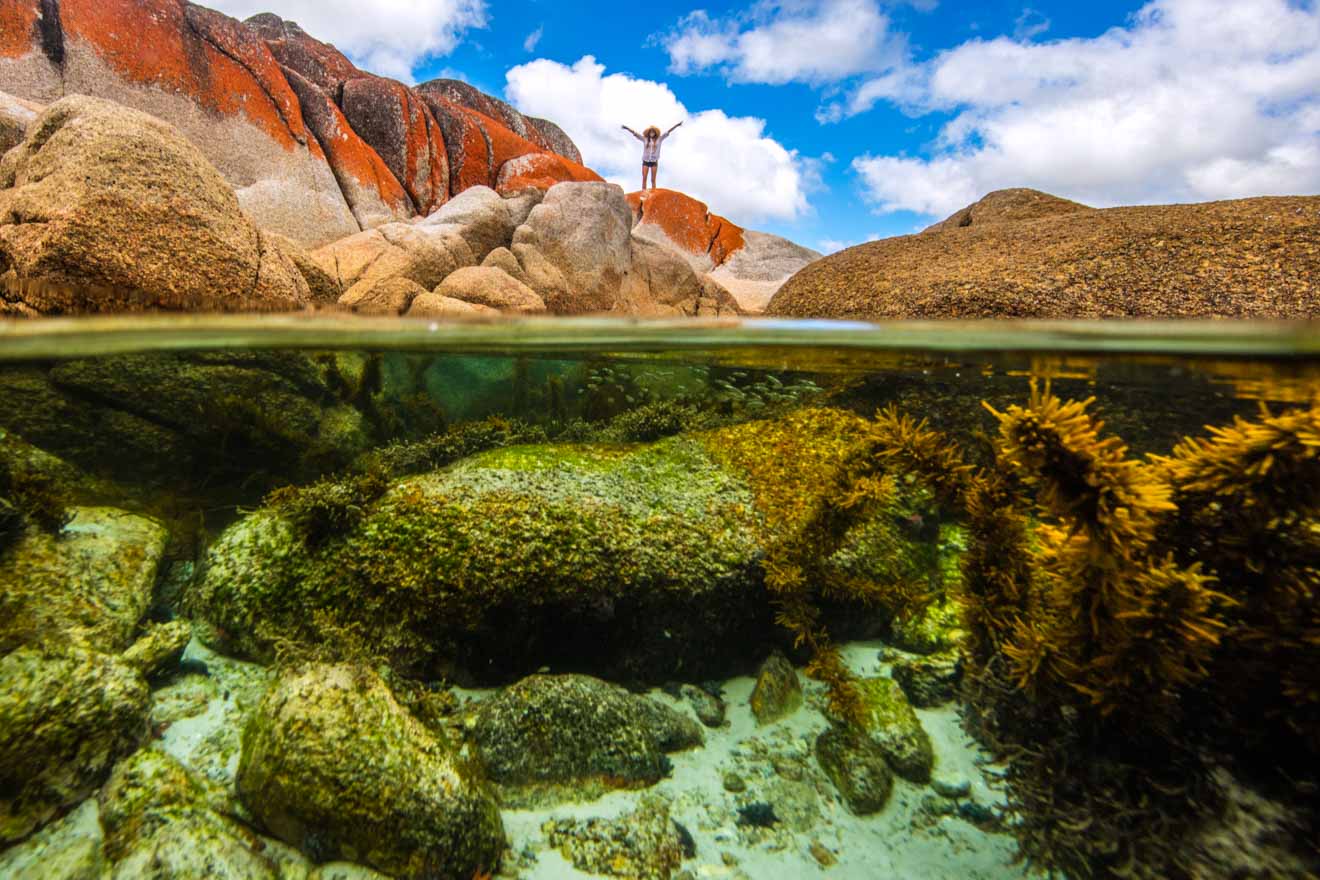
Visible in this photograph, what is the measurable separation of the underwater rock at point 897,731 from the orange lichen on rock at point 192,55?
1592 centimetres

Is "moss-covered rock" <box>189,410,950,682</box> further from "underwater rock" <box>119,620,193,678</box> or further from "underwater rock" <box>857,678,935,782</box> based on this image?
"underwater rock" <box>857,678,935,782</box>

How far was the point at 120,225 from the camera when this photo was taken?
18.0 feet

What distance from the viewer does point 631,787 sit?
4.25 meters

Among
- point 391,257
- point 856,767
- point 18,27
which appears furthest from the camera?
point 391,257

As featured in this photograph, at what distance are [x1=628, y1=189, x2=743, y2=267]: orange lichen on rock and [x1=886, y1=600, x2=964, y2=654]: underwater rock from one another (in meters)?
17.6

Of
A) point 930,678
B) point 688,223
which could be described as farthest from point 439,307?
point 688,223

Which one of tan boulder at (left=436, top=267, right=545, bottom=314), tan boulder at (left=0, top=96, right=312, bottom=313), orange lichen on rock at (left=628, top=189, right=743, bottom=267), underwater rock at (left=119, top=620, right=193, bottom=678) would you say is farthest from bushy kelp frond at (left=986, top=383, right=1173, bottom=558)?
orange lichen on rock at (left=628, top=189, right=743, bottom=267)

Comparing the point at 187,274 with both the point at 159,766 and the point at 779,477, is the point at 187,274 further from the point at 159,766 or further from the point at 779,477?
the point at 779,477

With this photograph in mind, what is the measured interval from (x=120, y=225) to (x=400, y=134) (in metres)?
11.9

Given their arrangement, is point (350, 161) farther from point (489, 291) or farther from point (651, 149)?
point (651, 149)

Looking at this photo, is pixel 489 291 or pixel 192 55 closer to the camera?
pixel 489 291

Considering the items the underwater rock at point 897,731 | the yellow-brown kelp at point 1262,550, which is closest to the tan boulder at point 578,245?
the underwater rock at point 897,731

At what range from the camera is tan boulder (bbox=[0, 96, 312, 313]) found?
5.23 metres

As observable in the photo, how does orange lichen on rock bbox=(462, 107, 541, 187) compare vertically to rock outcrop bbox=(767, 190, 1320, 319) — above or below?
above
